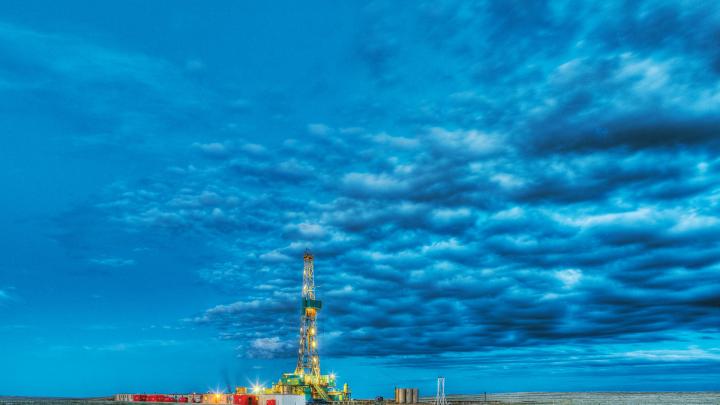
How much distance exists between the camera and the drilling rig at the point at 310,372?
129 metres

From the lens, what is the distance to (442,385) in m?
98.6

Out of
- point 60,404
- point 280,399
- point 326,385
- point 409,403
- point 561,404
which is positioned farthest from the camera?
point 561,404

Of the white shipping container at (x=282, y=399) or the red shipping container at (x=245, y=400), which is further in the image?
the red shipping container at (x=245, y=400)

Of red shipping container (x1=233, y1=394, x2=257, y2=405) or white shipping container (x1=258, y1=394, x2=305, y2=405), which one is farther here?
red shipping container (x1=233, y1=394, x2=257, y2=405)

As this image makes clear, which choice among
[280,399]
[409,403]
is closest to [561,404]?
Answer: [409,403]

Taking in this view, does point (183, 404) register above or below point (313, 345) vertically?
below

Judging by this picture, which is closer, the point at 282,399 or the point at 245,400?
the point at 282,399

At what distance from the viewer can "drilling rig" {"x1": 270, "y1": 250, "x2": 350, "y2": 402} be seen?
12912 centimetres

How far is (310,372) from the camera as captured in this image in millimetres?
135250

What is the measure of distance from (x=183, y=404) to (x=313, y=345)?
1233 inches

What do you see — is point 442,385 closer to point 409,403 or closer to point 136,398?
point 409,403

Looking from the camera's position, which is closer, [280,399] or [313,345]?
[280,399]

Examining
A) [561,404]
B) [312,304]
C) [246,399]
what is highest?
[312,304]

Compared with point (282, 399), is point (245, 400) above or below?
below
